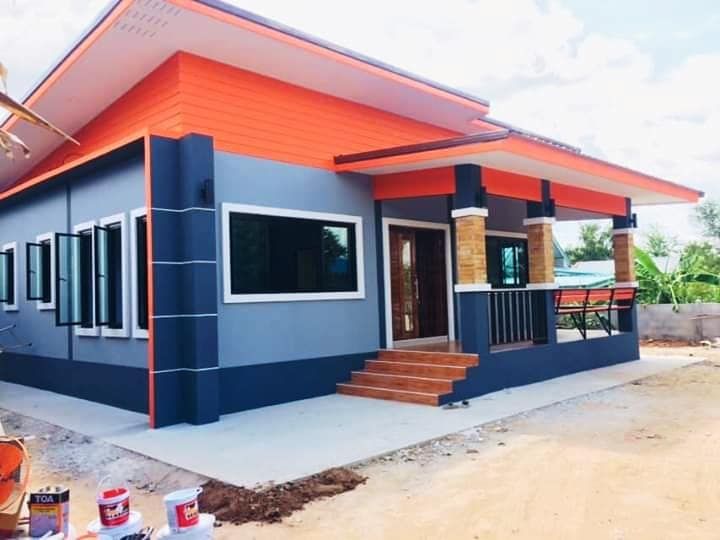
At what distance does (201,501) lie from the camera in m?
4.33

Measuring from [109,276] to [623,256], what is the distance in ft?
29.8

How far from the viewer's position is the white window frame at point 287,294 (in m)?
7.34

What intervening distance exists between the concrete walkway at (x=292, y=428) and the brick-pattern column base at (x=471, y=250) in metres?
1.56

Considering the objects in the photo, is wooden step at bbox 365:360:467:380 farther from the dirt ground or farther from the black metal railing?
the black metal railing

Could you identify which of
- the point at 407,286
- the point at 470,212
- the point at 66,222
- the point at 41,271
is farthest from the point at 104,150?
the point at 407,286

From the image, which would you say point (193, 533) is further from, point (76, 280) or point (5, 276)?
point (5, 276)

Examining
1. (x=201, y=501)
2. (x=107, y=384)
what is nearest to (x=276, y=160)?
(x=107, y=384)

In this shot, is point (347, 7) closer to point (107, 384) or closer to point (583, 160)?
point (583, 160)

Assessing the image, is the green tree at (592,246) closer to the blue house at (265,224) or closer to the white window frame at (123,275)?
the blue house at (265,224)

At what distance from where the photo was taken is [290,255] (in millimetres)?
8070

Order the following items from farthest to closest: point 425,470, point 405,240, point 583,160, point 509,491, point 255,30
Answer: point 405,240 < point 583,160 < point 255,30 < point 425,470 < point 509,491

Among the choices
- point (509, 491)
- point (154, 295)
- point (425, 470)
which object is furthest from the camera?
point (154, 295)

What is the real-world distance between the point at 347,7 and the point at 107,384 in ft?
20.0

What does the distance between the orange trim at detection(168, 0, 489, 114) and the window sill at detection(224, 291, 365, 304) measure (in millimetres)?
3152
